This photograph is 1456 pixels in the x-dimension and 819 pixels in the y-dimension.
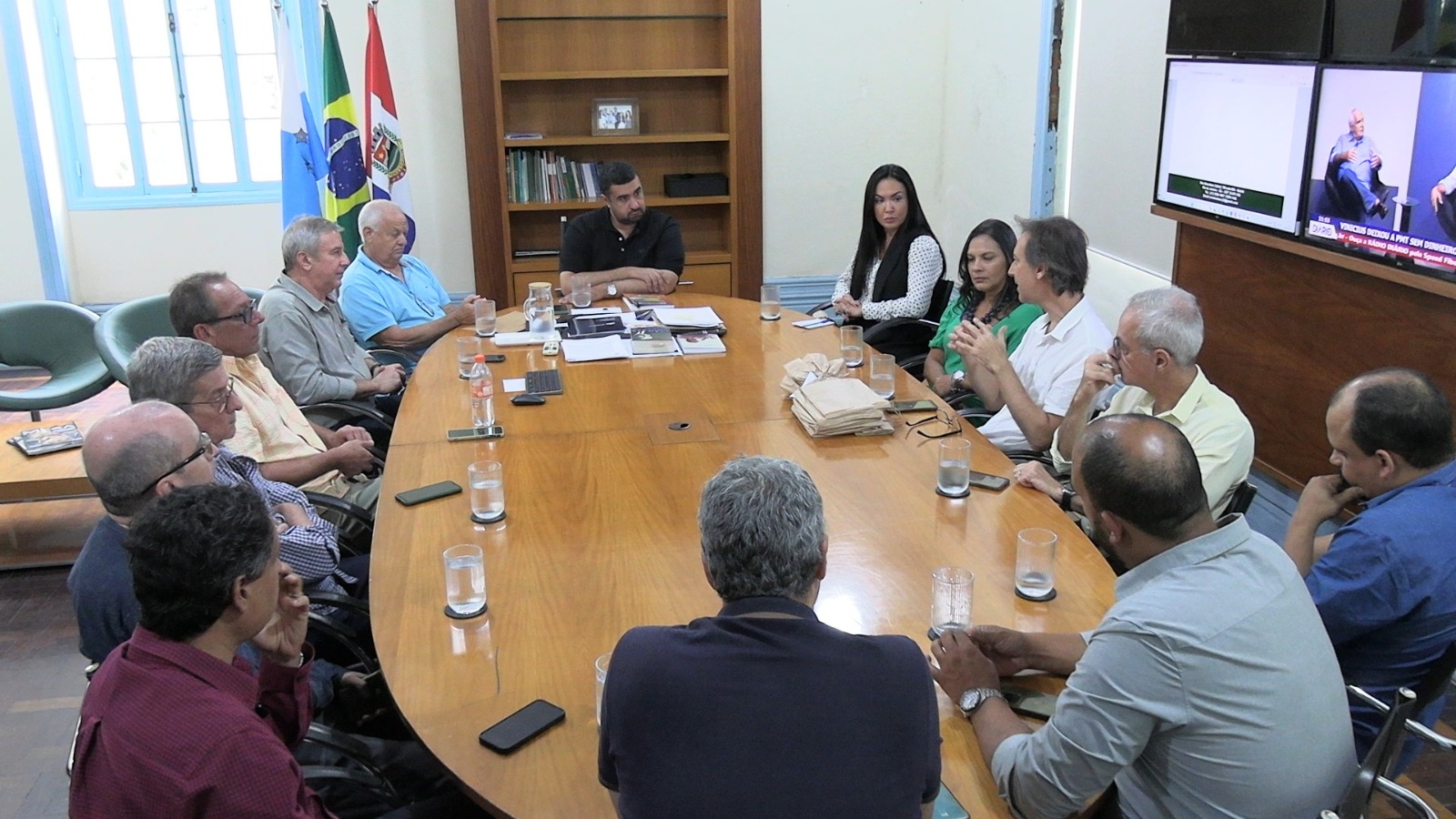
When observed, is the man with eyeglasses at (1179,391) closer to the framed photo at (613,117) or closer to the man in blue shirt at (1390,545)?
the man in blue shirt at (1390,545)

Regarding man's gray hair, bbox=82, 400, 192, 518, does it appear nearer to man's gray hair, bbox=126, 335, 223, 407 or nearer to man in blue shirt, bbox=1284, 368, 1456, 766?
man's gray hair, bbox=126, 335, 223, 407

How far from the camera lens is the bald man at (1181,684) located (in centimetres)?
164

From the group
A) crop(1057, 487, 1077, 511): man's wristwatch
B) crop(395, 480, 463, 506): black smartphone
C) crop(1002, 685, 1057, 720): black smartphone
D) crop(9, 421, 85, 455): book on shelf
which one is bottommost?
crop(9, 421, 85, 455): book on shelf

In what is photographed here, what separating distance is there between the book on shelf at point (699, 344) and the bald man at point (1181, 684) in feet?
8.29

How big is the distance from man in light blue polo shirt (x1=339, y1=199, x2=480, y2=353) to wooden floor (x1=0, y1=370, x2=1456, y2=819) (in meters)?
1.34

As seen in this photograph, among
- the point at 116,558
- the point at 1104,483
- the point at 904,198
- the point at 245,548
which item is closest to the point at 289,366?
the point at 116,558

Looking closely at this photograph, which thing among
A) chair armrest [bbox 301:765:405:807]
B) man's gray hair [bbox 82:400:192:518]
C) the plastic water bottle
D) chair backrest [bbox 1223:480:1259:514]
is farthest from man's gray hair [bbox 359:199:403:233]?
chair backrest [bbox 1223:480:1259:514]

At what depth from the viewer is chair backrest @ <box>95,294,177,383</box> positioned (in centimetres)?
452

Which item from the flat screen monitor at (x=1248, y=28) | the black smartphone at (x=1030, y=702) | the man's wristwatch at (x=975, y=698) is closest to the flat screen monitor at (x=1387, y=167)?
the flat screen monitor at (x=1248, y=28)

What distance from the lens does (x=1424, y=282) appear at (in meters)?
3.20

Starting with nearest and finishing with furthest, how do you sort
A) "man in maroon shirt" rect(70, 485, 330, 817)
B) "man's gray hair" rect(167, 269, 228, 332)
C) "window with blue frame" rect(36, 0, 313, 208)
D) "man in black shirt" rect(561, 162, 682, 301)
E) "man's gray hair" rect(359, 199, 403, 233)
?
"man in maroon shirt" rect(70, 485, 330, 817) < "man's gray hair" rect(167, 269, 228, 332) < "man's gray hair" rect(359, 199, 403, 233) < "man in black shirt" rect(561, 162, 682, 301) < "window with blue frame" rect(36, 0, 313, 208)

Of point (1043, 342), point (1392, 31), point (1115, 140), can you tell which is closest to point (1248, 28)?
point (1392, 31)

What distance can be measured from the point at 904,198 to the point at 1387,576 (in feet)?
Result: 10.8

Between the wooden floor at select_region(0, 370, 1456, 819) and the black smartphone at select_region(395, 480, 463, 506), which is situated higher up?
the black smartphone at select_region(395, 480, 463, 506)
